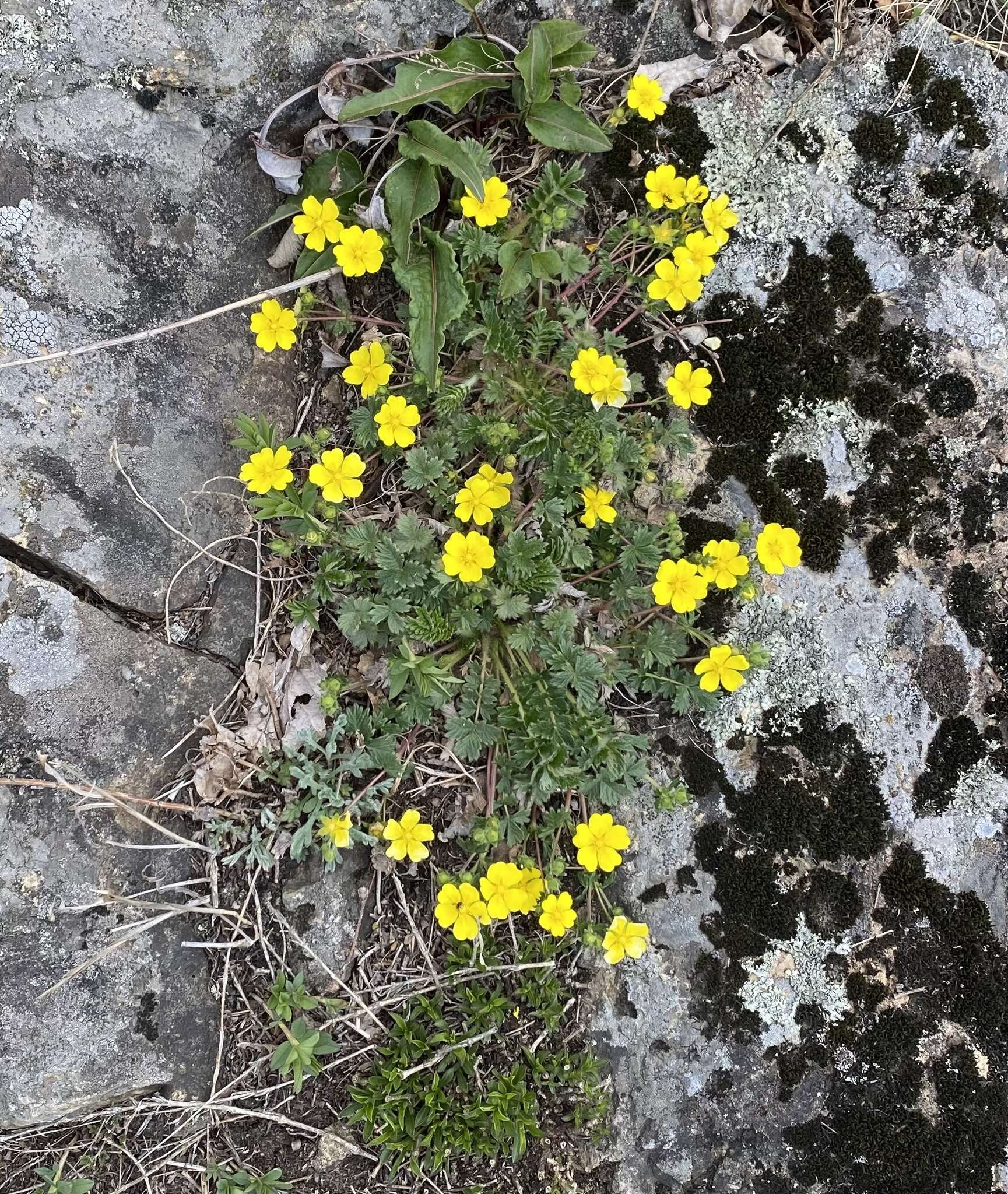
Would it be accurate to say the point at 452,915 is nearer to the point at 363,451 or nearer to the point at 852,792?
the point at 852,792

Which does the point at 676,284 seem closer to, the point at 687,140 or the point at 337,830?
the point at 687,140

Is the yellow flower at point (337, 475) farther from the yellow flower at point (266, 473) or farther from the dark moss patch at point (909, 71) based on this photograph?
the dark moss patch at point (909, 71)

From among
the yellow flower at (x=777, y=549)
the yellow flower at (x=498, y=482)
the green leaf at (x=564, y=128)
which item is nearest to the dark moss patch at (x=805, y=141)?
the green leaf at (x=564, y=128)

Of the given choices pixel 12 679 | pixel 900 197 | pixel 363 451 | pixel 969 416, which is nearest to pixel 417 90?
pixel 363 451

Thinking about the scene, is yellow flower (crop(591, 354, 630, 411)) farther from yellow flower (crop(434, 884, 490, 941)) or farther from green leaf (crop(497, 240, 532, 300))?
yellow flower (crop(434, 884, 490, 941))

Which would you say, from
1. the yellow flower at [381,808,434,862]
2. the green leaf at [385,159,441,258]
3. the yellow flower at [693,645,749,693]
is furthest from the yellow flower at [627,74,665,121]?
the yellow flower at [381,808,434,862]

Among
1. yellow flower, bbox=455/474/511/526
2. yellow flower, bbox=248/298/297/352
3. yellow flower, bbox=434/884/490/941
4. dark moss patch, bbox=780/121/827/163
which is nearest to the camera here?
yellow flower, bbox=434/884/490/941
